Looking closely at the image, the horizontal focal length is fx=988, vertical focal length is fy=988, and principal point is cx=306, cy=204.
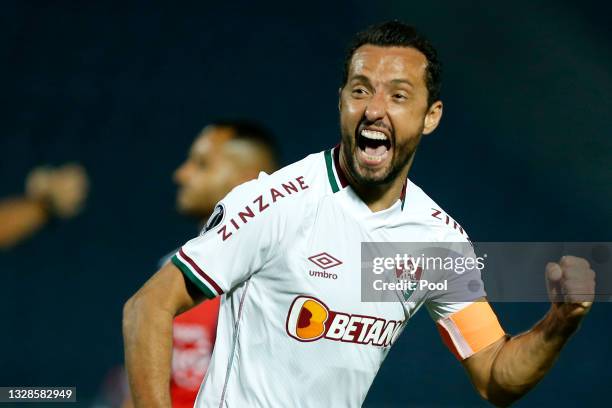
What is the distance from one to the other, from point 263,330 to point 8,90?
9.70ft

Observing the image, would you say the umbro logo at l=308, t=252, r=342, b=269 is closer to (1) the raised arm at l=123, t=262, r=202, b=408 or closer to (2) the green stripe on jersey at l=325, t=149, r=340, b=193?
(2) the green stripe on jersey at l=325, t=149, r=340, b=193

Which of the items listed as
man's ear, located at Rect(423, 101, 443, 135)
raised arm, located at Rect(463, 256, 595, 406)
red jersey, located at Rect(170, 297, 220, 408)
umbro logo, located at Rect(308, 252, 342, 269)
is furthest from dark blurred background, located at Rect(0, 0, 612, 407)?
umbro logo, located at Rect(308, 252, 342, 269)

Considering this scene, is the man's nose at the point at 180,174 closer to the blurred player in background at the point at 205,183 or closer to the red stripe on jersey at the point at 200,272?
the blurred player in background at the point at 205,183

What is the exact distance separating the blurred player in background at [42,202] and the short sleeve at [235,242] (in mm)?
2675

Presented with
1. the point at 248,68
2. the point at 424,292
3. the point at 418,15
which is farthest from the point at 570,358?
the point at 424,292

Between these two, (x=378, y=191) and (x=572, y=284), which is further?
(x=378, y=191)

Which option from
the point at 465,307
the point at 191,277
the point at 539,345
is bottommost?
the point at 539,345

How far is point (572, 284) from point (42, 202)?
323 cm

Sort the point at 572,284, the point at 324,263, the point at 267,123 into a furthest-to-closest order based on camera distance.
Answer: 1. the point at 267,123
2. the point at 324,263
3. the point at 572,284

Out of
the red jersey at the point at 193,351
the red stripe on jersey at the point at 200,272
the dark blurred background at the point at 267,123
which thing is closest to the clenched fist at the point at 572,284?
the red stripe on jersey at the point at 200,272

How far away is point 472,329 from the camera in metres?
2.36

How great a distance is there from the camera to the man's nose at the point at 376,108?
2193mm

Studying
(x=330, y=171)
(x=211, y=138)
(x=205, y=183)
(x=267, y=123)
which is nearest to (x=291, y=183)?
(x=330, y=171)

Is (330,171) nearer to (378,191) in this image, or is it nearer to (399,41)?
(378,191)
